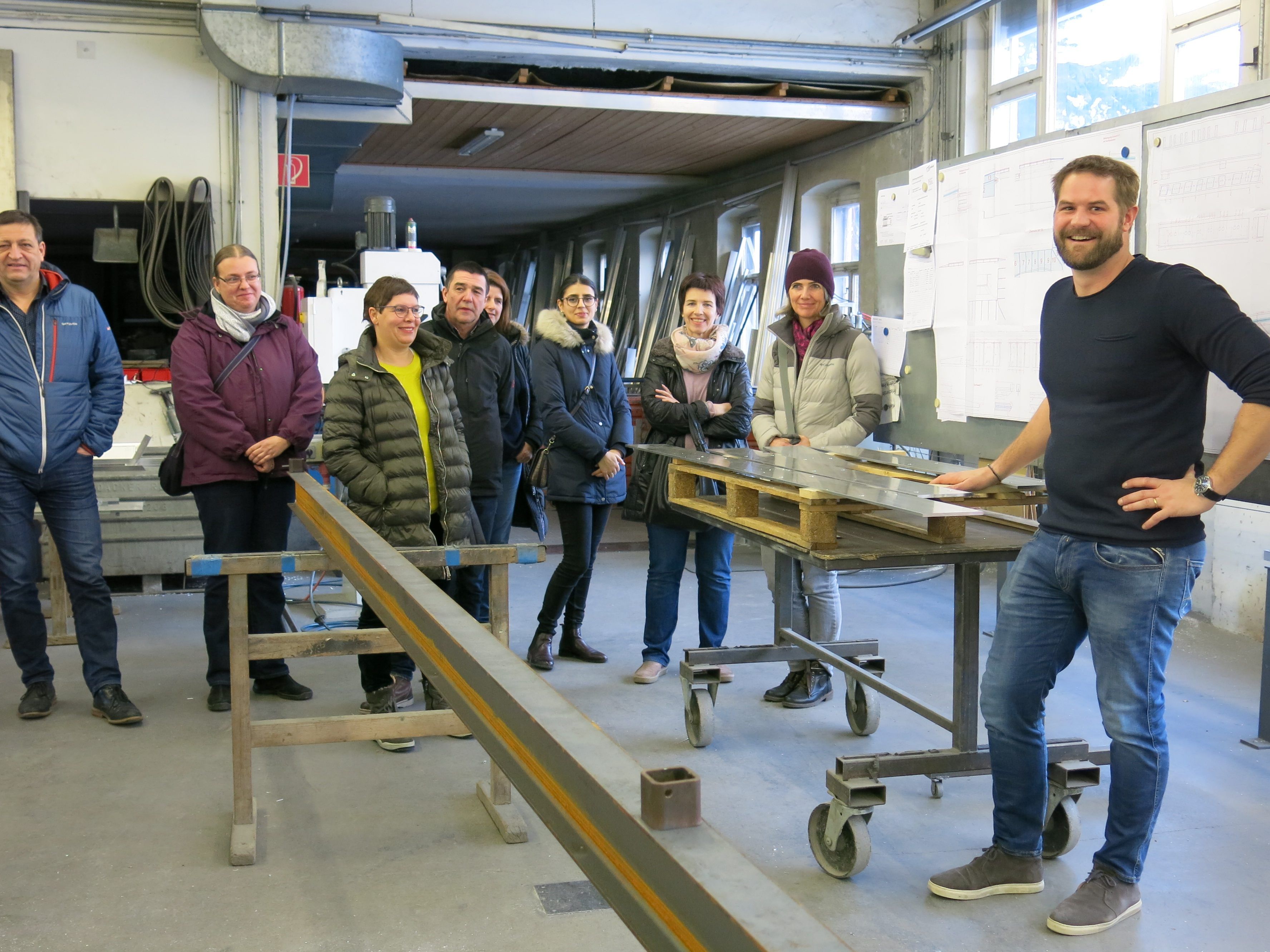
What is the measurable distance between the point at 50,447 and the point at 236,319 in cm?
73

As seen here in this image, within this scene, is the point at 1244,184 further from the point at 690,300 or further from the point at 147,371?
the point at 147,371

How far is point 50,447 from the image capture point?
3.84 m

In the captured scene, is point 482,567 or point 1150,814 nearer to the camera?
point 1150,814

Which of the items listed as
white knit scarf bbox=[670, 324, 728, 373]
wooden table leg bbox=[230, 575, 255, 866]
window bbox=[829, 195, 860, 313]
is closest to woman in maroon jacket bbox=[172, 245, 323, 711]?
wooden table leg bbox=[230, 575, 255, 866]

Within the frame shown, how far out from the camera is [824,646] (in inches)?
152

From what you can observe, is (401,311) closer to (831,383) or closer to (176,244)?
(831,383)

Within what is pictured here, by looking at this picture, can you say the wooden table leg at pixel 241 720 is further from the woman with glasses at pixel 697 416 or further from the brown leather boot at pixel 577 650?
the brown leather boot at pixel 577 650

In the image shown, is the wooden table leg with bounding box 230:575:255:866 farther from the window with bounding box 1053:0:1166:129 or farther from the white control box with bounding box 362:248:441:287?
the window with bounding box 1053:0:1166:129

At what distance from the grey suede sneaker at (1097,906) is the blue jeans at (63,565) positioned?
10.2 ft

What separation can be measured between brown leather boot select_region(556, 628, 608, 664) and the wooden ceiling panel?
13.3 ft

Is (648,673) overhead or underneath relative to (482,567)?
underneath

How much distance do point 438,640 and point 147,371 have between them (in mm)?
5412

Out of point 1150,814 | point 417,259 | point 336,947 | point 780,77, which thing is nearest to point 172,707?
point 336,947

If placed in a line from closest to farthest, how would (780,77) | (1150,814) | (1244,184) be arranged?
(1150,814), (1244,184), (780,77)
